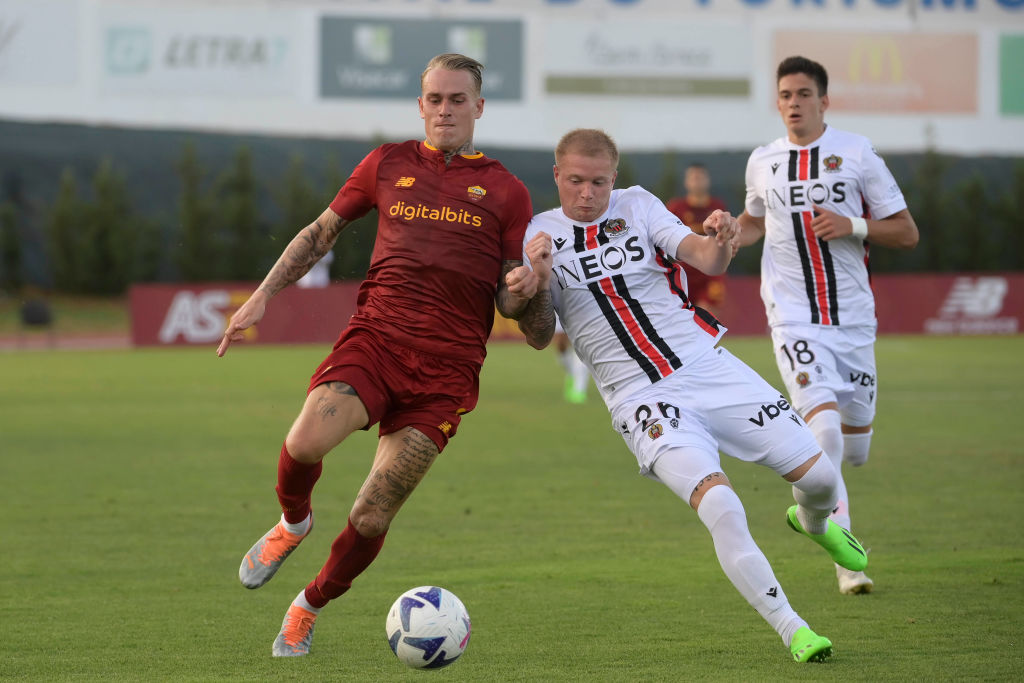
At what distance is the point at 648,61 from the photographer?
35.3m

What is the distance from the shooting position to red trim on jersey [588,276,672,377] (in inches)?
198

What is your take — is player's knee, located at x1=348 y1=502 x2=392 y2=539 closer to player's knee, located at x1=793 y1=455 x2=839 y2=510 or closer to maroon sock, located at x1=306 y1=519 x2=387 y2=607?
maroon sock, located at x1=306 y1=519 x2=387 y2=607

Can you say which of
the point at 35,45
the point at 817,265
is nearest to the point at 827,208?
the point at 817,265

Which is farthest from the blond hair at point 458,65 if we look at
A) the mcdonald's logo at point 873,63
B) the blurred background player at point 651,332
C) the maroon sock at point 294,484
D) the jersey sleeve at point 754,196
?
the mcdonald's logo at point 873,63

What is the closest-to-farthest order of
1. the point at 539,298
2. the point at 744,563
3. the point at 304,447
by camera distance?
the point at 744,563 → the point at 304,447 → the point at 539,298

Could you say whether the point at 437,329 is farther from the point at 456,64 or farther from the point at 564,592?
the point at 564,592

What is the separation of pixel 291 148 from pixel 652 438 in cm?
3652

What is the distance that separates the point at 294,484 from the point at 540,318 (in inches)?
46.5

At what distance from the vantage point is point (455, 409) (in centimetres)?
517

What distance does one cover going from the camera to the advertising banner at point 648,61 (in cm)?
3528

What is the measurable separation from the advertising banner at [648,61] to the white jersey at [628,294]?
3092 cm

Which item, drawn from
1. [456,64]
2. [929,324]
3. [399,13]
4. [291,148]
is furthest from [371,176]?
[291,148]

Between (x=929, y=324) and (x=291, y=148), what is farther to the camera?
(x=291, y=148)

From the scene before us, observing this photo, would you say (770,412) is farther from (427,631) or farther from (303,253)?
(303,253)
